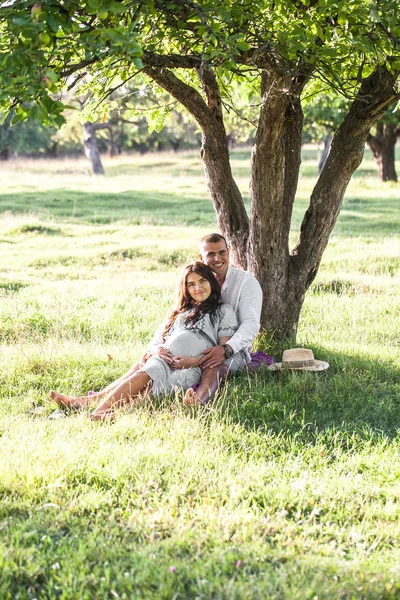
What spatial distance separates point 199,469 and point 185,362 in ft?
5.54

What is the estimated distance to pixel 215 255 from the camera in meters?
6.65

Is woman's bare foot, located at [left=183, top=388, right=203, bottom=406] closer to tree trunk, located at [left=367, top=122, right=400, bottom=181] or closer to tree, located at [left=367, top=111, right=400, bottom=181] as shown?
tree, located at [left=367, top=111, right=400, bottom=181]

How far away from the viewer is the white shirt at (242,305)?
6316mm

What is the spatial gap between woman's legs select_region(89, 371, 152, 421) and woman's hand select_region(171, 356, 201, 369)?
0.30m

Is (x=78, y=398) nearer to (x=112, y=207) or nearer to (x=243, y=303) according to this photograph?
(x=243, y=303)

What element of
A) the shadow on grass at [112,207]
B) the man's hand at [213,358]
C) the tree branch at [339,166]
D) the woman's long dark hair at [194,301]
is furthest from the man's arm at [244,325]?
the shadow on grass at [112,207]

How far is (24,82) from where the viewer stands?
402 centimetres

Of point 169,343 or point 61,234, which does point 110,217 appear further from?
point 169,343

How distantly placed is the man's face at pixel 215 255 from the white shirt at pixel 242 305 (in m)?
0.18

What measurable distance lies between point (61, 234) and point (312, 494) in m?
13.9

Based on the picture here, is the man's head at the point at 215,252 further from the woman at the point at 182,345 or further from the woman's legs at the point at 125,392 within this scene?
the woman's legs at the point at 125,392

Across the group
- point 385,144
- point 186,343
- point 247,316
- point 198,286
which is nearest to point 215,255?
point 198,286

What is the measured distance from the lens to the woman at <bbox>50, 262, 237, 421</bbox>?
589 cm

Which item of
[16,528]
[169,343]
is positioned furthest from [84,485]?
[169,343]
